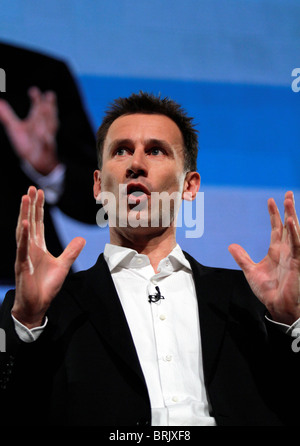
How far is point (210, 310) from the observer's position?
6.46 ft

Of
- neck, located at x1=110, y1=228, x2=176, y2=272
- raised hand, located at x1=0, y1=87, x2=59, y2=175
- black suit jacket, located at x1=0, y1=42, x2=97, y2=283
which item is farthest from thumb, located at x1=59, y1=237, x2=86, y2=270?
raised hand, located at x1=0, y1=87, x2=59, y2=175

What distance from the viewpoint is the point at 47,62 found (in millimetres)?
2820

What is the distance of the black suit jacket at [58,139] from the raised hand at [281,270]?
1.16m

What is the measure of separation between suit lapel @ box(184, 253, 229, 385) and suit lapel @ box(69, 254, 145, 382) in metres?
0.26

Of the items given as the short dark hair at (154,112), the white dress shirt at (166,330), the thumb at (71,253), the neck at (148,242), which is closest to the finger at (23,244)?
the thumb at (71,253)

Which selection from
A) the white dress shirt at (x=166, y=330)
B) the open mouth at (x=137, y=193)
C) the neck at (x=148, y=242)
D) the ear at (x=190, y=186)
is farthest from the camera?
the ear at (x=190, y=186)

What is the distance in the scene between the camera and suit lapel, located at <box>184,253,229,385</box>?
1.84 meters

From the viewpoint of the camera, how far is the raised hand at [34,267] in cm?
170

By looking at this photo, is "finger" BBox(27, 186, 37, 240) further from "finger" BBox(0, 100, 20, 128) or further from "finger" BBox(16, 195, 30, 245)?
"finger" BBox(0, 100, 20, 128)

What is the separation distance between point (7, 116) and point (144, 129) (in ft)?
3.03

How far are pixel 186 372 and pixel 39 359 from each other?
1.68 feet

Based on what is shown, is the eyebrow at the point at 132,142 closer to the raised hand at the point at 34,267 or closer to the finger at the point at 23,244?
the raised hand at the point at 34,267
